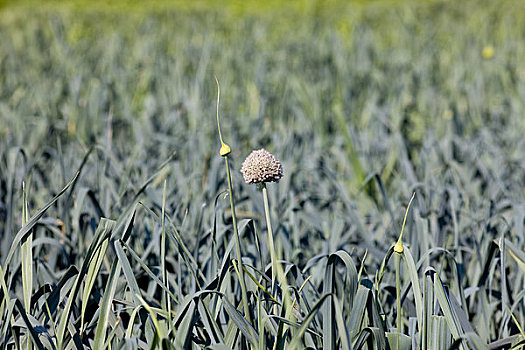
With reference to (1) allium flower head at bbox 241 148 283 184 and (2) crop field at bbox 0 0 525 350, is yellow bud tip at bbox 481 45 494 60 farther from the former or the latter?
(1) allium flower head at bbox 241 148 283 184

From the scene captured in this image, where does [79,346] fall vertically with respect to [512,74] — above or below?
below

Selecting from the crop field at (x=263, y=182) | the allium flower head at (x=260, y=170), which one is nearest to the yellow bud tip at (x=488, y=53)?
the crop field at (x=263, y=182)

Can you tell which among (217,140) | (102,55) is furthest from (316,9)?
(217,140)

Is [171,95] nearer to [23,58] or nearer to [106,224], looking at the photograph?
[23,58]

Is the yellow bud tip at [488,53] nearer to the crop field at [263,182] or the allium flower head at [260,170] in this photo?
the crop field at [263,182]

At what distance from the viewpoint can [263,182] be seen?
3.17ft

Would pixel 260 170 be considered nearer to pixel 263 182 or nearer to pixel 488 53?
pixel 263 182

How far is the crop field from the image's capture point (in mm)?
1054

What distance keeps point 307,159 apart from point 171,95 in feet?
3.98

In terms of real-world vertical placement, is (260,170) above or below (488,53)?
below

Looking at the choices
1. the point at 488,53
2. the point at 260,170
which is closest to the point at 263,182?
the point at 260,170

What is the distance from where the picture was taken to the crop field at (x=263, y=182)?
105cm

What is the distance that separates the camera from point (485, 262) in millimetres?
1293

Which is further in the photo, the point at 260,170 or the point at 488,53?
the point at 488,53
